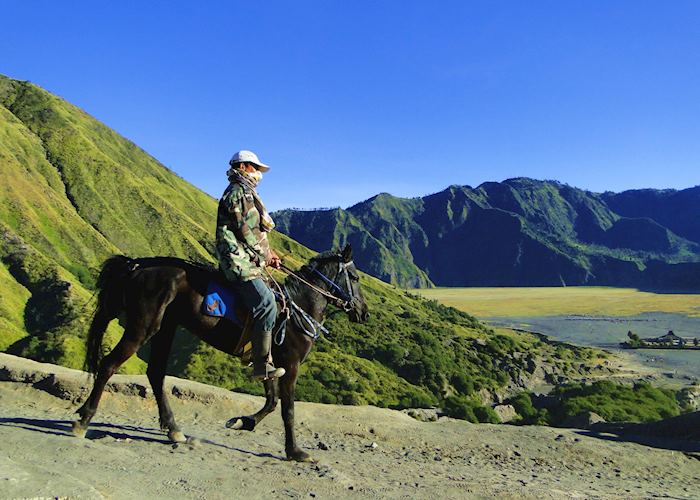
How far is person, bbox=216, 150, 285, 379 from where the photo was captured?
7.86 metres

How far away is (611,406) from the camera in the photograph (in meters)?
36.3

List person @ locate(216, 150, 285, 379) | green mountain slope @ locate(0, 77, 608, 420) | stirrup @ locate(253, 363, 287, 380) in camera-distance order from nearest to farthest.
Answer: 1. person @ locate(216, 150, 285, 379)
2. stirrup @ locate(253, 363, 287, 380)
3. green mountain slope @ locate(0, 77, 608, 420)

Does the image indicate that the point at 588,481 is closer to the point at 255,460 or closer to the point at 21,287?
the point at 255,460

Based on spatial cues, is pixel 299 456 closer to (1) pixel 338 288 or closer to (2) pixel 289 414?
(2) pixel 289 414

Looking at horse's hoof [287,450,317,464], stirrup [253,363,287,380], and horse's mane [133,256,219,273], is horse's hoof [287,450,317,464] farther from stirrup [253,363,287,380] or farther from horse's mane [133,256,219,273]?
horse's mane [133,256,219,273]

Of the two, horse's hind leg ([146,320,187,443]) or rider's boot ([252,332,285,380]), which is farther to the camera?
horse's hind leg ([146,320,187,443])

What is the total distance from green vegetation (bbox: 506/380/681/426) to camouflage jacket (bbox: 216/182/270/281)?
25.6m

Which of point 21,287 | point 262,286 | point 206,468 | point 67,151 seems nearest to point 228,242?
point 262,286

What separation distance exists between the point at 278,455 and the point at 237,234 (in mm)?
3752

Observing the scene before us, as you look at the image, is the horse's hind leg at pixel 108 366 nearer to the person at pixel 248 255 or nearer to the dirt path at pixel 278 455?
the dirt path at pixel 278 455

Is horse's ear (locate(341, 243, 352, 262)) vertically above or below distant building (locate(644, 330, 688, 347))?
above

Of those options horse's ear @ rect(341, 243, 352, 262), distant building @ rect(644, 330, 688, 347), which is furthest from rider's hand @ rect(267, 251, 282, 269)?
distant building @ rect(644, 330, 688, 347)

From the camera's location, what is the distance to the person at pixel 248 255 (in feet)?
25.8

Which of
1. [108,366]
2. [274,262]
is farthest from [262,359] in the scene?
[108,366]
